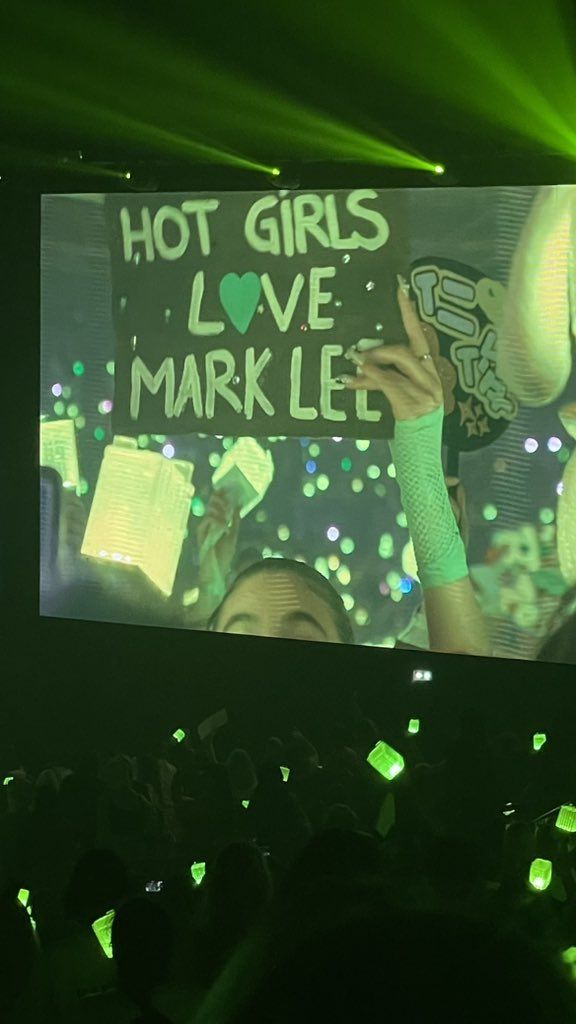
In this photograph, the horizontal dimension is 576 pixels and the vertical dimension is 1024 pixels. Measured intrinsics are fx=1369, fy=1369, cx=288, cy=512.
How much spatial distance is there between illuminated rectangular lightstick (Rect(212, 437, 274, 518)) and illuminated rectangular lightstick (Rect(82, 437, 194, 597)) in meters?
0.15

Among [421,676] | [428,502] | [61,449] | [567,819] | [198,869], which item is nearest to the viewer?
[198,869]

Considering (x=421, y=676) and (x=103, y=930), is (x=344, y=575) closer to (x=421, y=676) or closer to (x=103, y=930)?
(x=421, y=676)

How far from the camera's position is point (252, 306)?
479 centimetres

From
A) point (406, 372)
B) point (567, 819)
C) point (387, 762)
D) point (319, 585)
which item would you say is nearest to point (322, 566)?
point (319, 585)

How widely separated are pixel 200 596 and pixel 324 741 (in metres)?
0.68

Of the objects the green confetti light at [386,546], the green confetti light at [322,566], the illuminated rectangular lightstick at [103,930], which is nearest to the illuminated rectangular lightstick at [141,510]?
the green confetti light at [322,566]

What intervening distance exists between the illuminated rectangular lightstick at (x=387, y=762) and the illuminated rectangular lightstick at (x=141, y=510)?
1605mm

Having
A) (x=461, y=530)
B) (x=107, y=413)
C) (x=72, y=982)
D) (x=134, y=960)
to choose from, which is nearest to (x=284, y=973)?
(x=134, y=960)

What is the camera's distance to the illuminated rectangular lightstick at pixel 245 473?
4.80 meters

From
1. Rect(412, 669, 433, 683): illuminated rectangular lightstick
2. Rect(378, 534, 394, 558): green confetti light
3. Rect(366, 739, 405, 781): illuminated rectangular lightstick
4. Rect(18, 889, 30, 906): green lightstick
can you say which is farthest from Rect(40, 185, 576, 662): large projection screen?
Rect(18, 889, 30, 906): green lightstick

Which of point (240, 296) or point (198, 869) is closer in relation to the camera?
point (198, 869)

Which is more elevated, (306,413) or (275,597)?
(306,413)

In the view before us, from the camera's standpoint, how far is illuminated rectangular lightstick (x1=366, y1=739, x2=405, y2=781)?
3.48m

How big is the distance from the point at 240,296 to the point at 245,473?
621 mm
